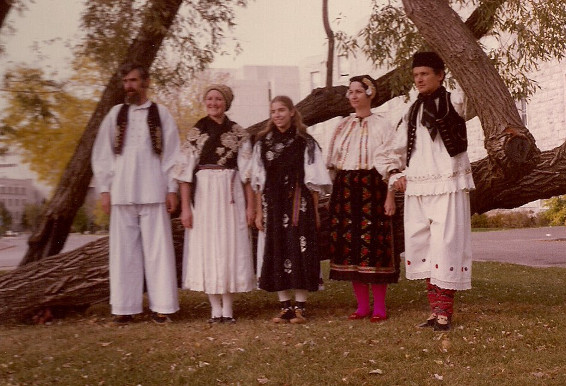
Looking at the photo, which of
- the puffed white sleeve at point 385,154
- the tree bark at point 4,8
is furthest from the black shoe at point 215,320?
the tree bark at point 4,8

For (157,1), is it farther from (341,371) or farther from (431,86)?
(341,371)

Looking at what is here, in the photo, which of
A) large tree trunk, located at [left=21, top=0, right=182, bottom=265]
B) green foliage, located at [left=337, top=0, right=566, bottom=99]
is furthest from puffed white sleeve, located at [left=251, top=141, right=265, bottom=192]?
green foliage, located at [left=337, top=0, right=566, bottom=99]

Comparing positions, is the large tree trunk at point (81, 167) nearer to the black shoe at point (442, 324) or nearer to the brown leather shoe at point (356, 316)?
the brown leather shoe at point (356, 316)

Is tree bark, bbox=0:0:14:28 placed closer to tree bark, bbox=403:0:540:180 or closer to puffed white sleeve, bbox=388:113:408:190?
puffed white sleeve, bbox=388:113:408:190

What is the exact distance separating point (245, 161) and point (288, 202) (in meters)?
0.48

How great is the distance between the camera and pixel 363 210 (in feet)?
21.2

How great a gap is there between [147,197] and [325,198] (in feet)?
5.98

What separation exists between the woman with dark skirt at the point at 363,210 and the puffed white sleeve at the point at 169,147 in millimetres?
1329

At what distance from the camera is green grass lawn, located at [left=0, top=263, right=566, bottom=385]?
474 centimetres

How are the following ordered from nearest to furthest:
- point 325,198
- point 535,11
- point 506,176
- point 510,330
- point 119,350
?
point 119,350, point 510,330, point 506,176, point 325,198, point 535,11

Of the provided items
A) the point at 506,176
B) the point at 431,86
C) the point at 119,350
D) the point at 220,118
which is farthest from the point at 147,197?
the point at 506,176

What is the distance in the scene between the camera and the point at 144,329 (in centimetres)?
632

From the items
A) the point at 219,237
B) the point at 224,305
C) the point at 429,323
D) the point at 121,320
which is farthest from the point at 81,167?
the point at 429,323

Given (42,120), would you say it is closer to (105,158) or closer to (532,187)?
(105,158)
